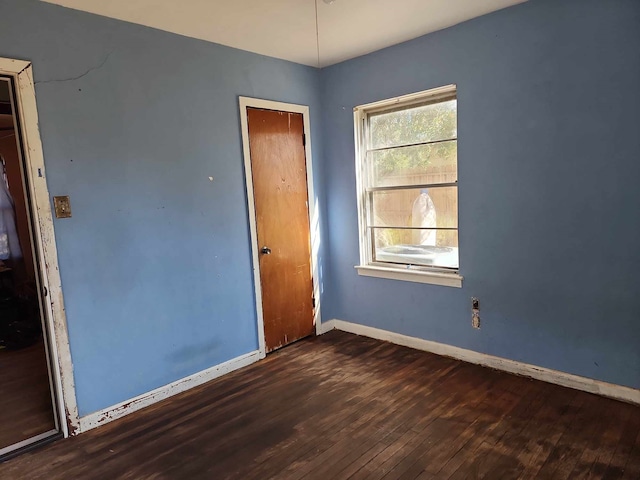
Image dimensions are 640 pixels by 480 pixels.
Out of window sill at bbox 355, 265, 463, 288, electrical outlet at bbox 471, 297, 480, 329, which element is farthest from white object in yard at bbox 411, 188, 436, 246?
A: electrical outlet at bbox 471, 297, 480, 329

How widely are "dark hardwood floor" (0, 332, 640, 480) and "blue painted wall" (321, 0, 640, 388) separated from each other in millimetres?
393

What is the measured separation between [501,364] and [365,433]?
1.31 meters

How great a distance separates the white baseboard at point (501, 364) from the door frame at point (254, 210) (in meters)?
0.47

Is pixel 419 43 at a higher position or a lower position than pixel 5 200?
higher

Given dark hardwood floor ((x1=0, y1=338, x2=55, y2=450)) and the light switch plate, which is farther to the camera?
dark hardwood floor ((x1=0, y1=338, x2=55, y2=450))

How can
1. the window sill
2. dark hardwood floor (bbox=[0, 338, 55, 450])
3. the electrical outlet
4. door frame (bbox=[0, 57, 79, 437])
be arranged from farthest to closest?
the window sill < the electrical outlet < dark hardwood floor (bbox=[0, 338, 55, 450]) < door frame (bbox=[0, 57, 79, 437])

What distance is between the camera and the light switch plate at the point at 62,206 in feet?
8.03

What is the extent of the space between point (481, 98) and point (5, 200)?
5201mm

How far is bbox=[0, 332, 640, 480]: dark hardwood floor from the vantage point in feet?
6.94

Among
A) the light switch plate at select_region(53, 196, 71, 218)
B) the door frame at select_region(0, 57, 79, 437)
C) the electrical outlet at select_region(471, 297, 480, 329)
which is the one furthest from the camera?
the electrical outlet at select_region(471, 297, 480, 329)

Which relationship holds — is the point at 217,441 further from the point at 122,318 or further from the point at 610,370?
the point at 610,370

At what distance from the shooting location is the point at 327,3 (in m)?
2.56

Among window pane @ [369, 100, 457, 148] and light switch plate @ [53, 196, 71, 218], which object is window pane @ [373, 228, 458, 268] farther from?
light switch plate @ [53, 196, 71, 218]

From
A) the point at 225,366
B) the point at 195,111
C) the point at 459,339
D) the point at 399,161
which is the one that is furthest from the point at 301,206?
the point at 459,339
